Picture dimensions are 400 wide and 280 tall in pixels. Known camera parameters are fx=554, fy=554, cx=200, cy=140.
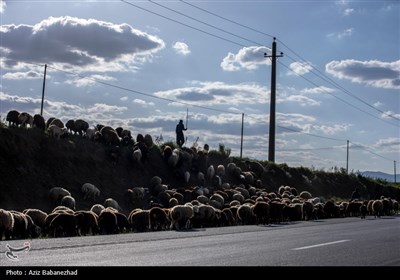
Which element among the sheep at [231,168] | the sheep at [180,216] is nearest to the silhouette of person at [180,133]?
the sheep at [231,168]

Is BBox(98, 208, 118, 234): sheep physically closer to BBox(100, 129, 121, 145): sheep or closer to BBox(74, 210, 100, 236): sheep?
BBox(74, 210, 100, 236): sheep

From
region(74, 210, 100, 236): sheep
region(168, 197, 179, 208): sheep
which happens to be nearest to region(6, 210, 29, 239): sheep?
region(74, 210, 100, 236): sheep

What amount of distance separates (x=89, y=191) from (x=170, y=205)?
178 inches

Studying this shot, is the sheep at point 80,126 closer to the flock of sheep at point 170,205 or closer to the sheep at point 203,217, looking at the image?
the flock of sheep at point 170,205

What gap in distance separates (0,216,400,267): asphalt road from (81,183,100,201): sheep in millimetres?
13514

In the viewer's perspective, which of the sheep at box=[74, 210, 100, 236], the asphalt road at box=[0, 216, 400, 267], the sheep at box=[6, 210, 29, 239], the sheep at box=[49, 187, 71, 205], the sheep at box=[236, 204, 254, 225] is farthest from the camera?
the sheep at box=[49, 187, 71, 205]

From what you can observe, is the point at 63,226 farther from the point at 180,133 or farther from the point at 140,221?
the point at 180,133

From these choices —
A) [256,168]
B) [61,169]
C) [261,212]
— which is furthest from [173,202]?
[256,168]

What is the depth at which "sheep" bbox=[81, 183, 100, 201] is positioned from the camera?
95.0ft

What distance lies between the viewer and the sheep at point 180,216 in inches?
854

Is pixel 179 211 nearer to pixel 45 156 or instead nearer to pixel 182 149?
pixel 45 156

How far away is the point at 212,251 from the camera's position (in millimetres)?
12180

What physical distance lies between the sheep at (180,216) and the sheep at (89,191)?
27.9 ft
